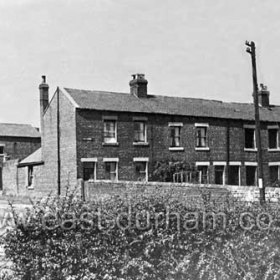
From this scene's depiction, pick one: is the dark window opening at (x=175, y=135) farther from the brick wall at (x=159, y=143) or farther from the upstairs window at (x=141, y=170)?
the upstairs window at (x=141, y=170)

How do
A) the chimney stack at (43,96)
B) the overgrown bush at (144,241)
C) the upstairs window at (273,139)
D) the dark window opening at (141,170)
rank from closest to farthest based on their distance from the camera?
the overgrown bush at (144,241) → the dark window opening at (141,170) → the chimney stack at (43,96) → the upstairs window at (273,139)

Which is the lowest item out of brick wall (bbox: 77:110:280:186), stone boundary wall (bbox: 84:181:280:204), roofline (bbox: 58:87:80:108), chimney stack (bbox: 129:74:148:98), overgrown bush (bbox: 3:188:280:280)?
overgrown bush (bbox: 3:188:280:280)

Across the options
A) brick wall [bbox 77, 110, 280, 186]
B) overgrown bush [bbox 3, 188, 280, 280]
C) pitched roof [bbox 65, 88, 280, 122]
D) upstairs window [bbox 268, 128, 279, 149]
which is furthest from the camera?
upstairs window [bbox 268, 128, 279, 149]

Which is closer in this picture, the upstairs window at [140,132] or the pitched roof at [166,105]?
the pitched roof at [166,105]

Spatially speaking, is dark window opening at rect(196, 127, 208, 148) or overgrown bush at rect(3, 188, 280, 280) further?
dark window opening at rect(196, 127, 208, 148)

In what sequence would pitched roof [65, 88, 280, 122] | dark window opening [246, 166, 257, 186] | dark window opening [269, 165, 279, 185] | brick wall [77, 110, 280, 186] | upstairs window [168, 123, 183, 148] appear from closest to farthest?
brick wall [77, 110, 280, 186], pitched roof [65, 88, 280, 122], upstairs window [168, 123, 183, 148], dark window opening [246, 166, 257, 186], dark window opening [269, 165, 279, 185]

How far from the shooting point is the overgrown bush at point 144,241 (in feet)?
24.3

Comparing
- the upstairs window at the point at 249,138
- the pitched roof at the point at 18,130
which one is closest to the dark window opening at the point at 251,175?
the upstairs window at the point at 249,138

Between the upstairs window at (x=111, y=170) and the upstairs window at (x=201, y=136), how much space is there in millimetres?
6330

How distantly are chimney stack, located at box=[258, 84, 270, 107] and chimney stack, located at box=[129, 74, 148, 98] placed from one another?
1046 cm

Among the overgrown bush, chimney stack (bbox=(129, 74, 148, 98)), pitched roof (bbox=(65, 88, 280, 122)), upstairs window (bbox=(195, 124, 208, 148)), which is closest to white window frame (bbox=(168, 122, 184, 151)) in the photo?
pitched roof (bbox=(65, 88, 280, 122))

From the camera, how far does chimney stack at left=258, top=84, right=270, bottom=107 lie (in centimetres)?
4444

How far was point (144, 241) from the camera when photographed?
24.8 ft

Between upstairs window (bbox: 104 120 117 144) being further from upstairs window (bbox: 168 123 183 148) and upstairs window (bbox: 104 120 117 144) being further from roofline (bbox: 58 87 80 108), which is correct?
upstairs window (bbox: 168 123 183 148)
